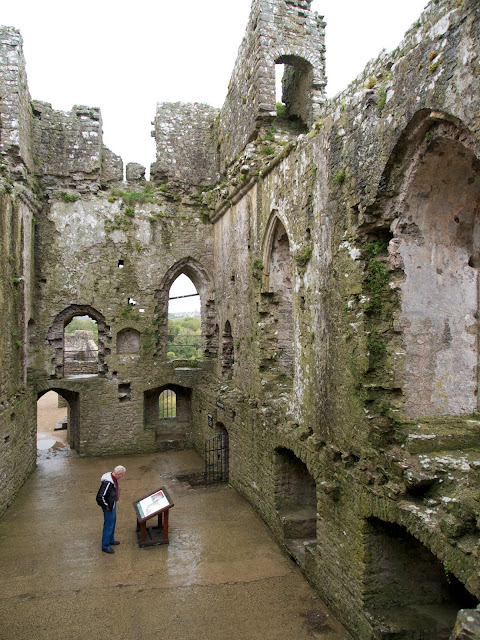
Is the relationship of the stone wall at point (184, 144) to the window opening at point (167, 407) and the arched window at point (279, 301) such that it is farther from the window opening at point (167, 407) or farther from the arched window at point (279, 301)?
the window opening at point (167, 407)

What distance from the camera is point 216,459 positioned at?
11.9m

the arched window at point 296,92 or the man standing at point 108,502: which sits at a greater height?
the arched window at point 296,92

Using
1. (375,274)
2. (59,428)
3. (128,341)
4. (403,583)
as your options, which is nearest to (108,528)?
(403,583)

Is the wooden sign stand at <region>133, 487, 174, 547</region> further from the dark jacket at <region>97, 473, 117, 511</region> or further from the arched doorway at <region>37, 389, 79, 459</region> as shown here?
the arched doorway at <region>37, 389, 79, 459</region>

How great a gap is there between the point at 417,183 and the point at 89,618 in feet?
20.8

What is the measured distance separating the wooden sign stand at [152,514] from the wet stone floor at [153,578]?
5.9 inches

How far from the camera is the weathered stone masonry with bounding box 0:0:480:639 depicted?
16.9 ft

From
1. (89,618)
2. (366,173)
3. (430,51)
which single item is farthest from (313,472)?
(430,51)

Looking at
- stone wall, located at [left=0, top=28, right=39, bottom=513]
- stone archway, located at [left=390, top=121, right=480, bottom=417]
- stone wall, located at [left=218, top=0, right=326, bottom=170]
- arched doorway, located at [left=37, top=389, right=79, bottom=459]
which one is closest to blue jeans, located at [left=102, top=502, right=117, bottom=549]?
stone wall, located at [left=0, top=28, right=39, bottom=513]

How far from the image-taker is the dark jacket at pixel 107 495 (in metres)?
7.76

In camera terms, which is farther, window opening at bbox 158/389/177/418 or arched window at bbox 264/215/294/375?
window opening at bbox 158/389/177/418

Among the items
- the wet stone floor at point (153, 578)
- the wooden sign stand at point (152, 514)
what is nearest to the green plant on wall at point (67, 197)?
the wet stone floor at point (153, 578)

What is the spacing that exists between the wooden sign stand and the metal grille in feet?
9.60

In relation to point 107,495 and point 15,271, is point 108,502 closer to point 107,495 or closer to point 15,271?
point 107,495
